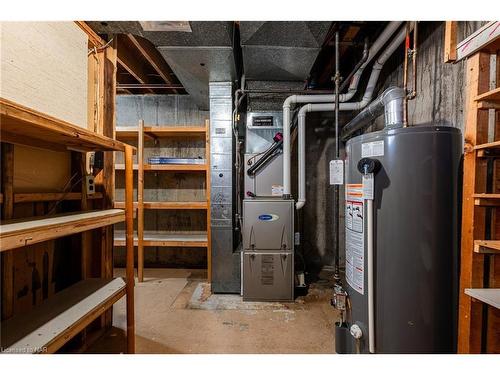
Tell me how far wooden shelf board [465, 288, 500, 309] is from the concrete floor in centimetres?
100

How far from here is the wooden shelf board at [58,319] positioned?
956 mm

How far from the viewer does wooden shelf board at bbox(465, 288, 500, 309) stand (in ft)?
3.19

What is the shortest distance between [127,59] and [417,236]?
2.98 metres

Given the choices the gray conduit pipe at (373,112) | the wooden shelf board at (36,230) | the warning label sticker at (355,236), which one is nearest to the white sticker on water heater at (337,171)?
the warning label sticker at (355,236)

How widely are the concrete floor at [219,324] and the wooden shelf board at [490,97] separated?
1725mm

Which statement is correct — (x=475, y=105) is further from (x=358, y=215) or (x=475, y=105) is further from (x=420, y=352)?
(x=420, y=352)

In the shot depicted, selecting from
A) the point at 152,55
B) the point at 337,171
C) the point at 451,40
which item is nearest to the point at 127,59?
the point at 152,55

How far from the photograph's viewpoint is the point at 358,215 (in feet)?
4.21

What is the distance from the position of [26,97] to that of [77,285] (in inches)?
43.9

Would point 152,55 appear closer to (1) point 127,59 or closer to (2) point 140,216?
(1) point 127,59

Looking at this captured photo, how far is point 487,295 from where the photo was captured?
1.02 metres

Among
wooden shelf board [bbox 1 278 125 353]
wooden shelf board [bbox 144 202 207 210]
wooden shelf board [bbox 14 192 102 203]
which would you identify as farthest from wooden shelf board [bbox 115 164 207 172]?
wooden shelf board [bbox 1 278 125 353]

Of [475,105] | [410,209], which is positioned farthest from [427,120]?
[410,209]
